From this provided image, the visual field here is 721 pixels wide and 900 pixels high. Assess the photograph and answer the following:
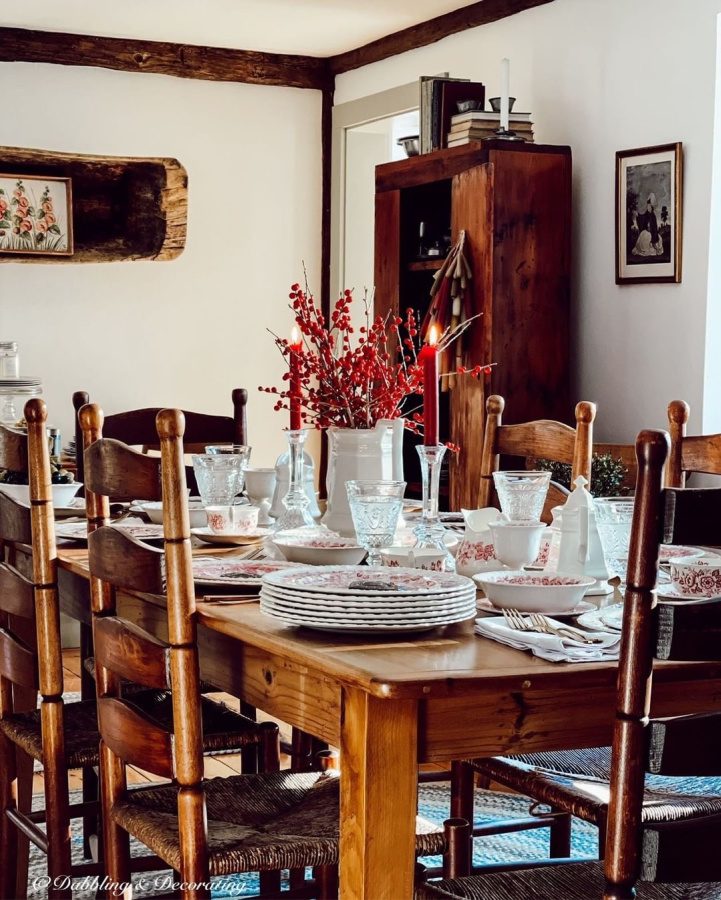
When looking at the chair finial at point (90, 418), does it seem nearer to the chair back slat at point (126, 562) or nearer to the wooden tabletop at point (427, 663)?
the chair back slat at point (126, 562)

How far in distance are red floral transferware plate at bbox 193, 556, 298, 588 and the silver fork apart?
45cm

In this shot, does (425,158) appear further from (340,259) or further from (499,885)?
(499,885)

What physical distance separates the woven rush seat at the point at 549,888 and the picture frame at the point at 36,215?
4634 millimetres

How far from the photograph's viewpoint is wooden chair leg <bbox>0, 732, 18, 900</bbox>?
2402 millimetres

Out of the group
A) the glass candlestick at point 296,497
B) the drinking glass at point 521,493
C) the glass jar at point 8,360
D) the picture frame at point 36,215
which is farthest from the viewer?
the picture frame at point 36,215

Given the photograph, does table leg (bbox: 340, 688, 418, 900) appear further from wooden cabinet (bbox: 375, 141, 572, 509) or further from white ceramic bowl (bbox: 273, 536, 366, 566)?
wooden cabinet (bbox: 375, 141, 572, 509)

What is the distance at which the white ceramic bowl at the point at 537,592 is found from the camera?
1716mm

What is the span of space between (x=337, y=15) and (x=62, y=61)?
1.27 metres

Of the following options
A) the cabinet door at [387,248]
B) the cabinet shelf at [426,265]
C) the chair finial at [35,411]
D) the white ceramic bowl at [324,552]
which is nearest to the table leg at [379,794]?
the white ceramic bowl at [324,552]

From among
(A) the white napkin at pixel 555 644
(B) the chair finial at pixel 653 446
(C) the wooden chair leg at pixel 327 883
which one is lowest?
(C) the wooden chair leg at pixel 327 883

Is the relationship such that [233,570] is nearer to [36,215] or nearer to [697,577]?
[697,577]

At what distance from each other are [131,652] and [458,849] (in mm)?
719

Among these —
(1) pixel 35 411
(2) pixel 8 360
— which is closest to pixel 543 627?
(1) pixel 35 411

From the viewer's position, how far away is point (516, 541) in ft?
6.36
